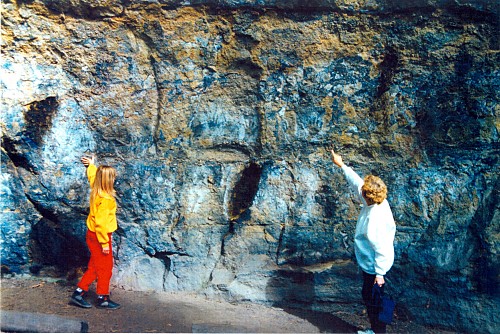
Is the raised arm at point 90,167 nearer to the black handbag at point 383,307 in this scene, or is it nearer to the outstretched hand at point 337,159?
the outstretched hand at point 337,159

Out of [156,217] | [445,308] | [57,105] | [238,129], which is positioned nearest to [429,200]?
[445,308]

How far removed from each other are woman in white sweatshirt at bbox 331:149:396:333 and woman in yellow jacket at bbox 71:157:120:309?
6.72 feet

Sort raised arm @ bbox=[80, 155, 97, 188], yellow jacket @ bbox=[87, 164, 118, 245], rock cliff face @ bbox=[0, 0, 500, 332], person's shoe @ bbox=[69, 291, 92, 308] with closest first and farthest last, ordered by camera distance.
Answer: yellow jacket @ bbox=[87, 164, 118, 245] → person's shoe @ bbox=[69, 291, 92, 308] → raised arm @ bbox=[80, 155, 97, 188] → rock cliff face @ bbox=[0, 0, 500, 332]

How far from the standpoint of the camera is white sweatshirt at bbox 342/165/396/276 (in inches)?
160

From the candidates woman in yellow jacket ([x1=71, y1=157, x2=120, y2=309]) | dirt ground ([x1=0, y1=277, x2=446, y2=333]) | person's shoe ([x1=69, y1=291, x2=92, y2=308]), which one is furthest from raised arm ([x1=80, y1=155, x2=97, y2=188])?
dirt ground ([x1=0, y1=277, x2=446, y2=333])

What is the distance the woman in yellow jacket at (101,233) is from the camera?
14.4ft

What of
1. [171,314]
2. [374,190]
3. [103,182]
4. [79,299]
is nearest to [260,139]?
[374,190]

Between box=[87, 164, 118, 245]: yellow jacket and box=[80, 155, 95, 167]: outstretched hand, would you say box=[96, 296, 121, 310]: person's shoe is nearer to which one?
box=[87, 164, 118, 245]: yellow jacket

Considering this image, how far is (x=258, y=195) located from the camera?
5062 mm

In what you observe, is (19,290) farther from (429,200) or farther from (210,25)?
(429,200)

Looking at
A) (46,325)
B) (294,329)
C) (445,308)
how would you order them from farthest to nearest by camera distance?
(445,308) < (294,329) < (46,325)

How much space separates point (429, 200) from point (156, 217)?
8.42 feet

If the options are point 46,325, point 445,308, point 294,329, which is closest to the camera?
point 46,325

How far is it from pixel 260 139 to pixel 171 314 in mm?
1795
